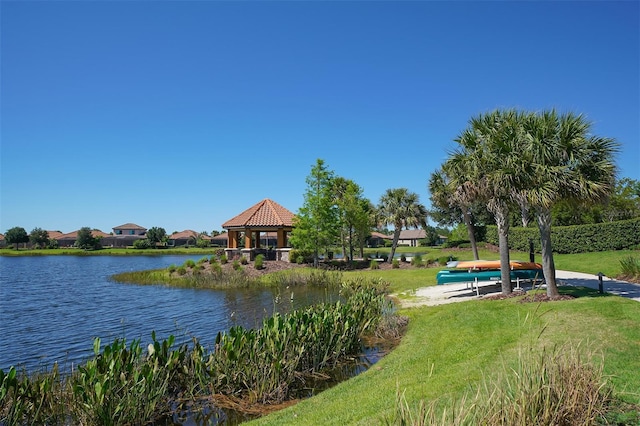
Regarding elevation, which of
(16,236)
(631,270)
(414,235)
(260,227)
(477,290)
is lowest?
(477,290)

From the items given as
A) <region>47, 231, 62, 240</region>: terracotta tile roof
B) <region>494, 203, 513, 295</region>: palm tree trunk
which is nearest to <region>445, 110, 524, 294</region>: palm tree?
<region>494, 203, 513, 295</region>: palm tree trunk

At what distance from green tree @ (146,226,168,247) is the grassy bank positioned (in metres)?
93.7

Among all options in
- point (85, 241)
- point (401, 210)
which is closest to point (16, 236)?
point (85, 241)

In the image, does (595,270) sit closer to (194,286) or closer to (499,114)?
(499,114)

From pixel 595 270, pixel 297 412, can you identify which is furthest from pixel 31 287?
pixel 595 270

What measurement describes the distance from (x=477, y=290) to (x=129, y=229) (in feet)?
405

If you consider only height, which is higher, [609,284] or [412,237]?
[412,237]

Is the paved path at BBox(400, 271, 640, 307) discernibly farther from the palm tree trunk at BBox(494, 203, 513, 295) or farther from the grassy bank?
the grassy bank

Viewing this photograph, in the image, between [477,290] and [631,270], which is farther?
[631,270]

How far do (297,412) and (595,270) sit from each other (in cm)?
2196

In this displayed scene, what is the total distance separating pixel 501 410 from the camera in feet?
12.8

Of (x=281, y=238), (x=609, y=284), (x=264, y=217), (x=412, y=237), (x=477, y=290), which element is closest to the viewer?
(x=477, y=290)

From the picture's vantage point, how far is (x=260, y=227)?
3675 centimetres

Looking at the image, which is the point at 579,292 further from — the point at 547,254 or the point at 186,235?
the point at 186,235
